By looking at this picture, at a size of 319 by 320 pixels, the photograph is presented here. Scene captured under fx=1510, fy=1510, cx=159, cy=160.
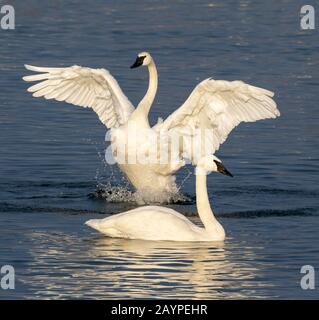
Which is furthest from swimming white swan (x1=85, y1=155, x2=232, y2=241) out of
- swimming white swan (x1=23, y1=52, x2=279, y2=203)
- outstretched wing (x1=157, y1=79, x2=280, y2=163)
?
swimming white swan (x1=23, y1=52, x2=279, y2=203)

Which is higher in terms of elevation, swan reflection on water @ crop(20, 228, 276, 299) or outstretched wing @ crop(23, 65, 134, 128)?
outstretched wing @ crop(23, 65, 134, 128)

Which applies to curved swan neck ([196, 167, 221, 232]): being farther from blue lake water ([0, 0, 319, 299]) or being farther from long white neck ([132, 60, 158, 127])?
long white neck ([132, 60, 158, 127])

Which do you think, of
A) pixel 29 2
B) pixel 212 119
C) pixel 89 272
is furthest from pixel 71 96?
pixel 29 2

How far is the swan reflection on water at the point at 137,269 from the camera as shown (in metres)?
13.6

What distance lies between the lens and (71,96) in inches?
790

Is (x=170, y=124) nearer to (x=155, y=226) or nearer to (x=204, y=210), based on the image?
(x=204, y=210)

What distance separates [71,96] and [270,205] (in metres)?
3.51

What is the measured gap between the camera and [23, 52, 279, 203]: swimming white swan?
18.7 metres

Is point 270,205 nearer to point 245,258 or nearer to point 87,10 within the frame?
point 245,258

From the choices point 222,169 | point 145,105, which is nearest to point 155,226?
point 222,169

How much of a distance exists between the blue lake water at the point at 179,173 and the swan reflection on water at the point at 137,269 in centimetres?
2

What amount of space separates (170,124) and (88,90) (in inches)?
65.2

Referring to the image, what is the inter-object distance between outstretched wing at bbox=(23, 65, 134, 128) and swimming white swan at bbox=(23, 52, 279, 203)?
13mm

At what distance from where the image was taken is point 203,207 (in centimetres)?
1630
